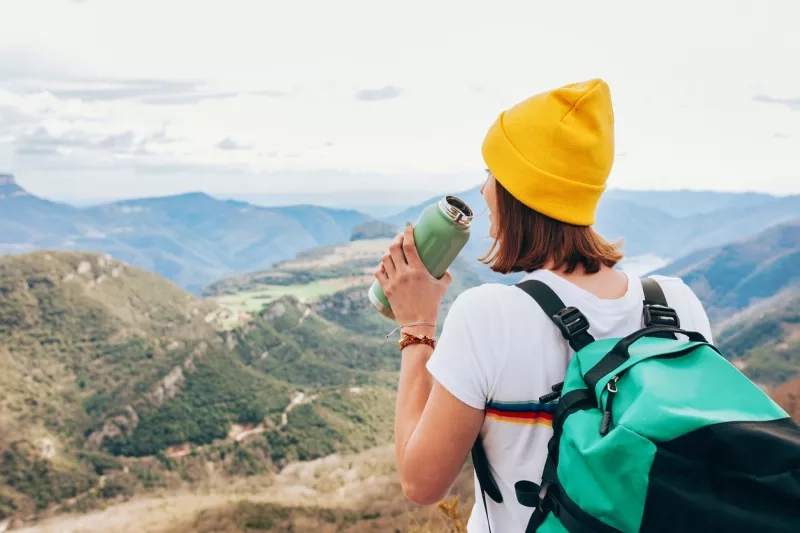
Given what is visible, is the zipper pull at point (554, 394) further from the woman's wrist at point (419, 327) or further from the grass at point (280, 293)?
the grass at point (280, 293)

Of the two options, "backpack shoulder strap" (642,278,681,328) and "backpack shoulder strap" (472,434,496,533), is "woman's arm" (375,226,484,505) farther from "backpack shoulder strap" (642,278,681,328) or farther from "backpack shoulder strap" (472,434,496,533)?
"backpack shoulder strap" (642,278,681,328)

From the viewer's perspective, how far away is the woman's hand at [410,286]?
2066 millimetres

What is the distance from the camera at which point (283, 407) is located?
75.6 metres

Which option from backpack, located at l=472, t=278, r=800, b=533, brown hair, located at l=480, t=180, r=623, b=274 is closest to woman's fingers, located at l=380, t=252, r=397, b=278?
brown hair, located at l=480, t=180, r=623, b=274

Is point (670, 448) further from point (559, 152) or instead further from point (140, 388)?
point (140, 388)

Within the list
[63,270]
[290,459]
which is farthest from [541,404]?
[63,270]

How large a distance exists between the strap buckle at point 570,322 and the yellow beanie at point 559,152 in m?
0.29

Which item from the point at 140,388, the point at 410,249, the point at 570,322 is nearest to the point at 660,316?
the point at 570,322

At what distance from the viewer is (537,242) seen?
71.1 inches

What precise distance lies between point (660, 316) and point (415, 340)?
0.75m

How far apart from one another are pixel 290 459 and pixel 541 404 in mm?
65454

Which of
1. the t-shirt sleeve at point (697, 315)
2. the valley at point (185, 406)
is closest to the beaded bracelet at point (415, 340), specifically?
the t-shirt sleeve at point (697, 315)

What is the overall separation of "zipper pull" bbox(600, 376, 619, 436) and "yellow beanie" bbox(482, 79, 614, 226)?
51cm

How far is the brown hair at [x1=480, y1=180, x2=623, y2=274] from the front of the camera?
1802 millimetres
